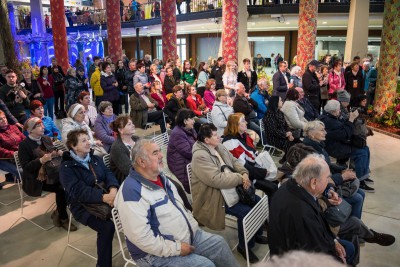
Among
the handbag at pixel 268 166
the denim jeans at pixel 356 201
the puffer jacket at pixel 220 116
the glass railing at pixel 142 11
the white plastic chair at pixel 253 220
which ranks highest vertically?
the glass railing at pixel 142 11

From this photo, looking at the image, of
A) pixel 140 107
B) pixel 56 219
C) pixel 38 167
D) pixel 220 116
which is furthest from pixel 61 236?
pixel 140 107

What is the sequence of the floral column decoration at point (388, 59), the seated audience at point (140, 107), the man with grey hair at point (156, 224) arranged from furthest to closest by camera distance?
the floral column decoration at point (388, 59), the seated audience at point (140, 107), the man with grey hair at point (156, 224)

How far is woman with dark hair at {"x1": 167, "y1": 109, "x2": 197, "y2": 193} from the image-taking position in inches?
159

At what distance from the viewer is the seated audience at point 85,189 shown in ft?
9.77

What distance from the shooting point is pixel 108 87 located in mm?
7727

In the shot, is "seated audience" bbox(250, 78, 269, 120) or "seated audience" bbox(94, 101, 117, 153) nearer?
"seated audience" bbox(94, 101, 117, 153)

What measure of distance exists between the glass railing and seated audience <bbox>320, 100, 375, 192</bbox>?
409 inches

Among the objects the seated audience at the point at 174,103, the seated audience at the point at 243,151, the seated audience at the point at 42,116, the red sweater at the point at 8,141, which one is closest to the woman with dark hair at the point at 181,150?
the seated audience at the point at 243,151

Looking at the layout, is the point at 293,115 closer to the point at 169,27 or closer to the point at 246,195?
the point at 246,195

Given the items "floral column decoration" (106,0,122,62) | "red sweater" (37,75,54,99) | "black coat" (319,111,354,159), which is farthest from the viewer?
"floral column decoration" (106,0,122,62)

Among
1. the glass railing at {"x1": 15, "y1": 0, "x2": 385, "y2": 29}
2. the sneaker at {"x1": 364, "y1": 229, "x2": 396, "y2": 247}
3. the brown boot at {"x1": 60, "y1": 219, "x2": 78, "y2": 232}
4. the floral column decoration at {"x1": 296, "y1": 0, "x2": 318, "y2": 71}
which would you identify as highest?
the glass railing at {"x1": 15, "y1": 0, "x2": 385, "y2": 29}

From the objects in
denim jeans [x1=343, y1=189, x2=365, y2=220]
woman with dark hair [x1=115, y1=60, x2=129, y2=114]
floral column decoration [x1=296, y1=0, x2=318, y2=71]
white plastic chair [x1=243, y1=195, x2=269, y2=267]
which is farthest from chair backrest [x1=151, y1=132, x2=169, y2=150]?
floral column decoration [x1=296, y1=0, x2=318, y2=71]

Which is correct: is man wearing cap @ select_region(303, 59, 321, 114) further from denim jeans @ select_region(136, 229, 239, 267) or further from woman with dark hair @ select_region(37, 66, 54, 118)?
woman with dark hair @ select_region(37, 66, 54, 118)

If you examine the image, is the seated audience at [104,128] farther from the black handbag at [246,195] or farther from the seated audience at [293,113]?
the seated audience at [293,113]
